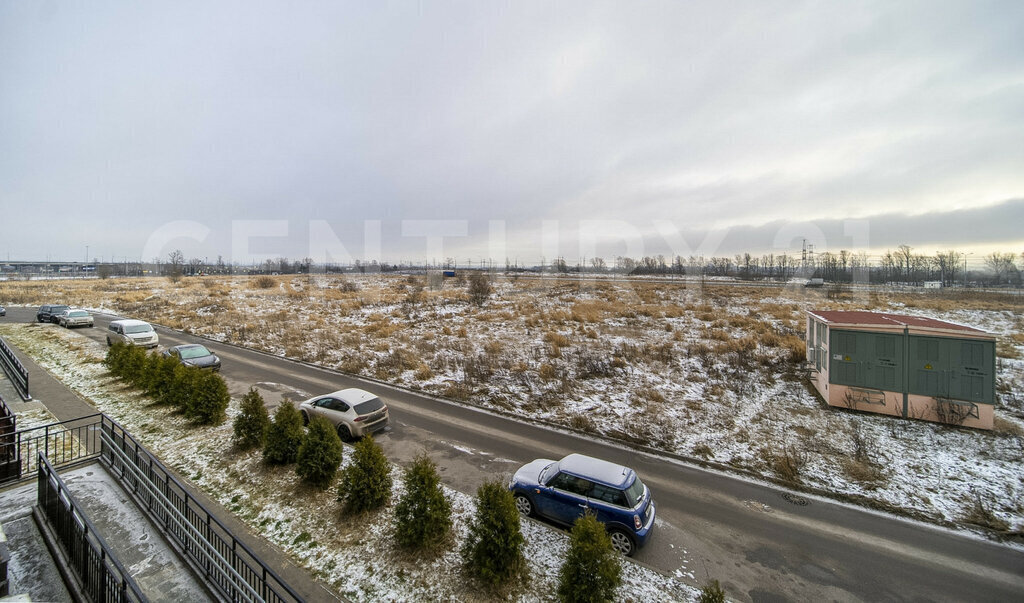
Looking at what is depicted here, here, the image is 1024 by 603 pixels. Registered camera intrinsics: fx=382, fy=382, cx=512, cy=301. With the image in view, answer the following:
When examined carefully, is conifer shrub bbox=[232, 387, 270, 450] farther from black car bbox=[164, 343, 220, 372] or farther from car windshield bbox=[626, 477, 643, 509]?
car windshield bbox=[626, 477, 643, 509]

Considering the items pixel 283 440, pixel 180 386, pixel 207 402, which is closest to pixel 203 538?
pixel 283 440

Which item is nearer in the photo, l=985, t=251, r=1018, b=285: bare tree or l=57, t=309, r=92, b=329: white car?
l=57, t=309, r=92, b=329: white car

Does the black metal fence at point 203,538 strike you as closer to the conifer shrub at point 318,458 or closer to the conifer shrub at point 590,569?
the conifer shrub at point 318,458

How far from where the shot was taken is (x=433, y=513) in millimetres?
7141

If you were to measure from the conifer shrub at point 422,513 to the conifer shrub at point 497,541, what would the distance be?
1.01m

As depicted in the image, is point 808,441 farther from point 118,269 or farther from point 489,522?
point 118,269

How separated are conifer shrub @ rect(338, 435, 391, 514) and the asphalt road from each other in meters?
1.93

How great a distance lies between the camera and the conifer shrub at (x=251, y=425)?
10914 millimetres

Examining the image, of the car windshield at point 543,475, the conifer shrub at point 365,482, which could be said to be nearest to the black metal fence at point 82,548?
the conifer shrub at point 365,482

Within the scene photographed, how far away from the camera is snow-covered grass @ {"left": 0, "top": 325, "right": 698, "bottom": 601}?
21.0 feet

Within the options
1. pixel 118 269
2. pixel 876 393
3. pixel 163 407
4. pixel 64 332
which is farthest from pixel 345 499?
pixel 118 269

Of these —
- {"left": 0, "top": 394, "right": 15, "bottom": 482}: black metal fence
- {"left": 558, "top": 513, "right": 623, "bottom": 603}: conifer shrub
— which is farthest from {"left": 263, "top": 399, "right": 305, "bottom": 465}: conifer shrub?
{"left": 558, "top": 513, "right": 623, "bottom": 603}: conifer shrub

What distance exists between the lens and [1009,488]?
9539mm

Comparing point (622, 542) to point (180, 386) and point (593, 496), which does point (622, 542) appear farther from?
point (180, 386)
